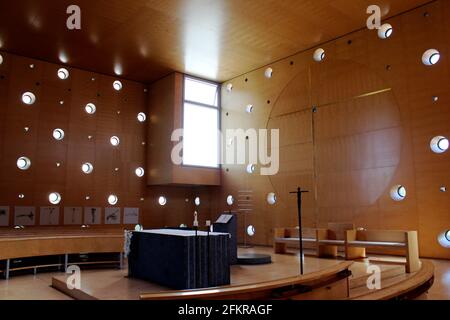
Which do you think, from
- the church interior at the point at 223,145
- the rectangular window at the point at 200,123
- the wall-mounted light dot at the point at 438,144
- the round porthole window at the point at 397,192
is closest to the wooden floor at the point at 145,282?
the church interior at the point at 223,145

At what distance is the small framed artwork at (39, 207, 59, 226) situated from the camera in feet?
35.2

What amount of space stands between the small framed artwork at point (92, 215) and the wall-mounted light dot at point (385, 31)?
9.21 meters

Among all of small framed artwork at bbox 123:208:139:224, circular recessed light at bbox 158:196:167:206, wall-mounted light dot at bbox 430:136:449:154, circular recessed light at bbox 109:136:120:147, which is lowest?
small framed artwork at bbox 123:208:139:224

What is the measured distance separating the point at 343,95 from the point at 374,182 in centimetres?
235

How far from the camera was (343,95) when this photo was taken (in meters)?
9.70

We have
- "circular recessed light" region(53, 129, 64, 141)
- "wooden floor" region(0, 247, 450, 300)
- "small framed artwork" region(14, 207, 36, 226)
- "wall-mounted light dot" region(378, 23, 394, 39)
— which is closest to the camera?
"wooden floor" region(0, 247, 450, 300)

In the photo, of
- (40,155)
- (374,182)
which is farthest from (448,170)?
(40,155)

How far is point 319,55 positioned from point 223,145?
4520 millimetres

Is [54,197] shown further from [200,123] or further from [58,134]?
[200,123]

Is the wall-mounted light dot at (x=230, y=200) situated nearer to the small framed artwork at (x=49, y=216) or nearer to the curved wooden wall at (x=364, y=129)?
the curved wooden wall at (x=364, y=129)

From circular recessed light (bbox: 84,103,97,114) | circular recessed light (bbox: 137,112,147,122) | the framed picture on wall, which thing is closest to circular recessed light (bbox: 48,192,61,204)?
the framed picture on wall

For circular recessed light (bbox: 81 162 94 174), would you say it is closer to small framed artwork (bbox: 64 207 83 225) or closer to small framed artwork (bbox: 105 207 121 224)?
small framed artwork (bbox: 64 207 83 225)

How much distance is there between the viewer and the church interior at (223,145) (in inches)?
253

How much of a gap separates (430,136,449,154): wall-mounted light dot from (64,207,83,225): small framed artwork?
9.47 m
